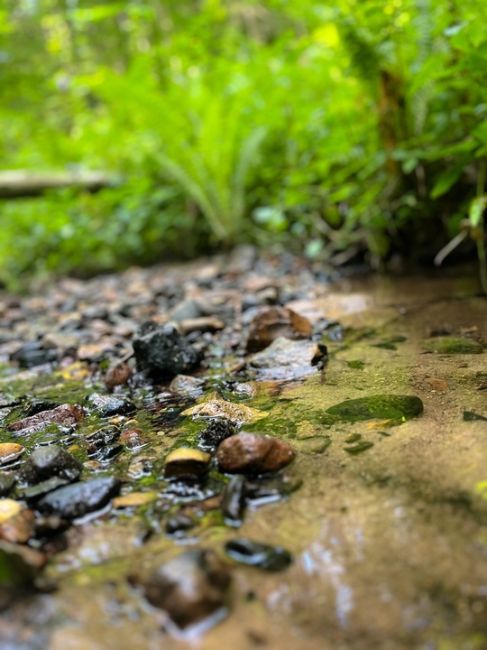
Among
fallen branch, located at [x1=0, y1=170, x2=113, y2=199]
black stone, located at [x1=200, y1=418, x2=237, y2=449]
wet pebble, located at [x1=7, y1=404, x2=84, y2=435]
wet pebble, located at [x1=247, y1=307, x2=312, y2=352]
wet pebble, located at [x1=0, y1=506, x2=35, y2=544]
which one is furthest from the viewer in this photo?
fallen branch, located at [x1=0, y1=170, x2=113, y2=199]

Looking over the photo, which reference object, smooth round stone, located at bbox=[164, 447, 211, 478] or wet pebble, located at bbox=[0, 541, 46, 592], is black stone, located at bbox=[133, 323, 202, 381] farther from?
wet pebble, located at bbox=[0, 541, 46, 592]

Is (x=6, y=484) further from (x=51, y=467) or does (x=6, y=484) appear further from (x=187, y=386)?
(x=187, y=386)

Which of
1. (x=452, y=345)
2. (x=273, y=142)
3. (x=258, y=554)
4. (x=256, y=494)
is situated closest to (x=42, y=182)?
(x=273, y=142)

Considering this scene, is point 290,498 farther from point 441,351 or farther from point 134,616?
point 441,351

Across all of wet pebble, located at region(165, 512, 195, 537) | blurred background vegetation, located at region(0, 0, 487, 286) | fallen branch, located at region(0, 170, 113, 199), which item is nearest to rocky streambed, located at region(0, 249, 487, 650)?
wet pebble, located at region(165, 512, 195, 537)

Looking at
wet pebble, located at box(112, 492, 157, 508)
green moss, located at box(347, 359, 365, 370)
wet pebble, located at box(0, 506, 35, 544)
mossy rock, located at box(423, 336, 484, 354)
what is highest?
wet pebble, located at box(0, 506, 35, 544)

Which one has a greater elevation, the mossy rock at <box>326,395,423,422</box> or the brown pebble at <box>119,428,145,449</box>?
the brown pebble at <box>119,428,145,449</box>
